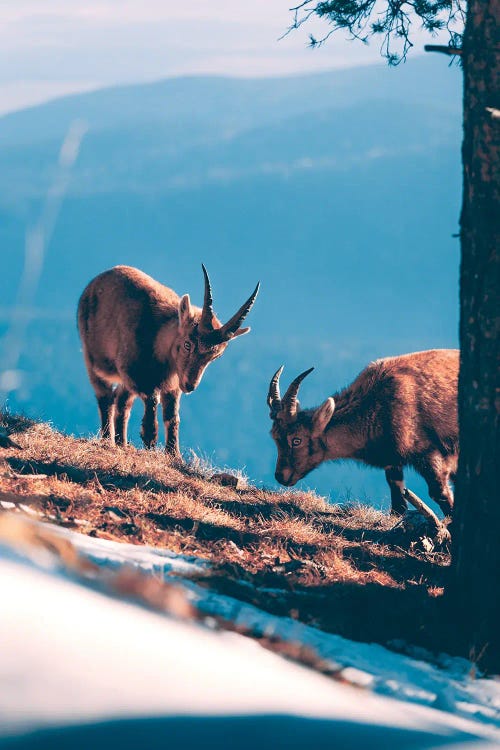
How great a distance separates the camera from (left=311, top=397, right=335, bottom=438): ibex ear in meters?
10.9

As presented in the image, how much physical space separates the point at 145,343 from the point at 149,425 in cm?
106

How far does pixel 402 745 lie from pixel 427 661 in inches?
75.8

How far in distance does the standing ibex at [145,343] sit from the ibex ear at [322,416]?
1.61 m

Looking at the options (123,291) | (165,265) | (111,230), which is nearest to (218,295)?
(165,265)

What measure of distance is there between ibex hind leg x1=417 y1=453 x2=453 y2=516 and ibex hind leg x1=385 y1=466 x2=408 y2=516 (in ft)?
1.10

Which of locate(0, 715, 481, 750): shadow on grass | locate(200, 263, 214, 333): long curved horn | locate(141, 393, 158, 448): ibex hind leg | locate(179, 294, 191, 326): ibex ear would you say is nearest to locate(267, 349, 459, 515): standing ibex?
locate(200, 263, 214, 333): long curved horn

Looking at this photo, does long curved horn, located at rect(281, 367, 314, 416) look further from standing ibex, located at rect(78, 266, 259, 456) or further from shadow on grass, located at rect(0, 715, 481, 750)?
shadow on grass, located at rect(0, 715, 481, 750)

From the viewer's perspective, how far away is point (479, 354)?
592 cm

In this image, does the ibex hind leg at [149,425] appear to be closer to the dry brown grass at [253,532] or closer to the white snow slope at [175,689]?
the dry brown grass at [253,532]

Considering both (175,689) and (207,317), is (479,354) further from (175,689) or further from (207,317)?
(207,317)

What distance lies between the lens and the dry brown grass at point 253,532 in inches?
224

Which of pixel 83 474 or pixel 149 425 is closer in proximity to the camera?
pixel 83 474

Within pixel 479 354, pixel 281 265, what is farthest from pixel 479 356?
pixel 281 265

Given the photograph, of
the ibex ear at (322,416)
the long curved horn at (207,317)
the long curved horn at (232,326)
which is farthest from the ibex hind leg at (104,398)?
the ibex ear at (322,416)
